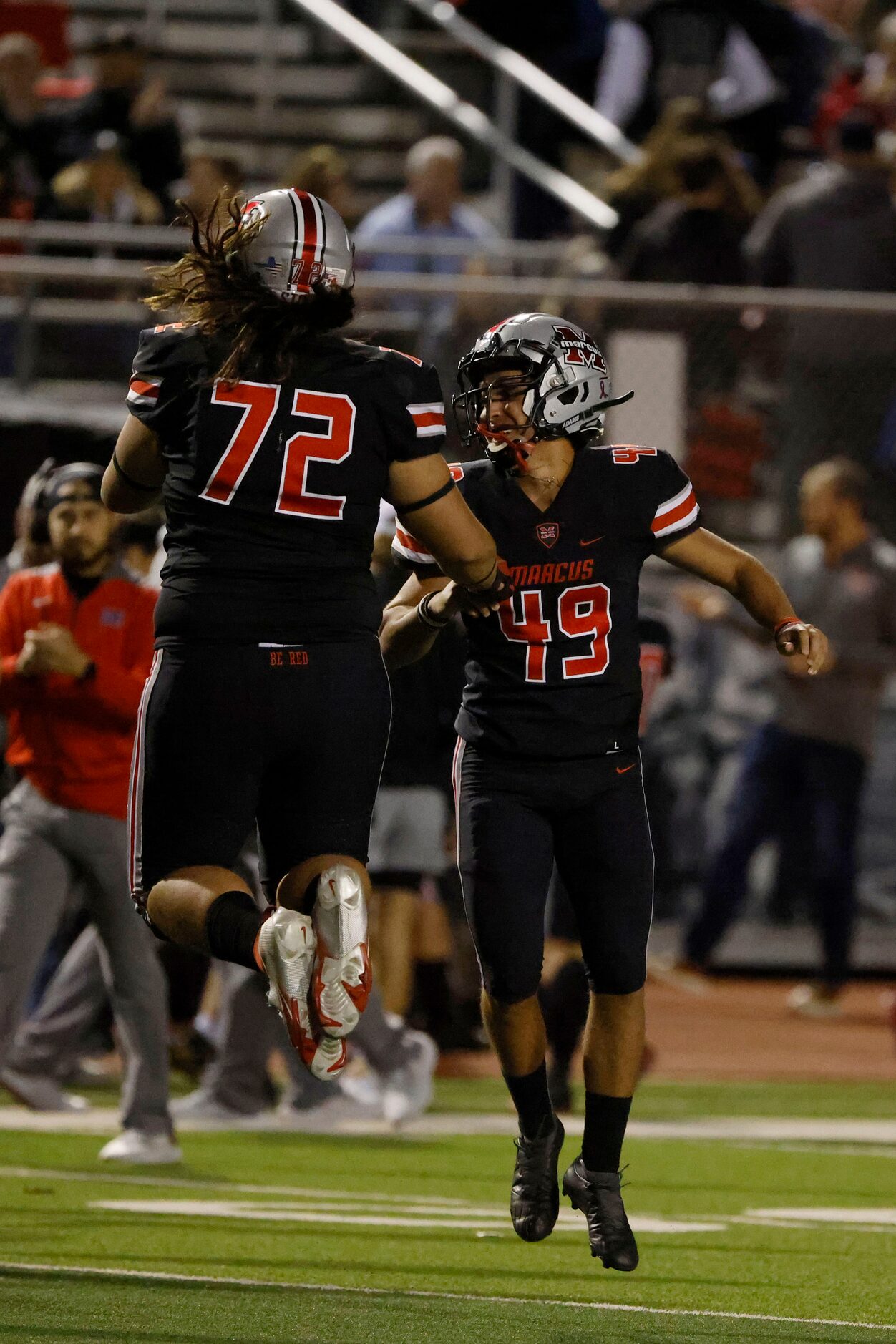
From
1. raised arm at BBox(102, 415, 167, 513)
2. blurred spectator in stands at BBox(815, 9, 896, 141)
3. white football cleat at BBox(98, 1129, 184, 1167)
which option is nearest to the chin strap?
raised arm at BBox(102, 415, 167, 513)

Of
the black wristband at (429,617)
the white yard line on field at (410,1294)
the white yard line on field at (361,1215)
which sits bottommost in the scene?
the white yard line on field at (361,1215)

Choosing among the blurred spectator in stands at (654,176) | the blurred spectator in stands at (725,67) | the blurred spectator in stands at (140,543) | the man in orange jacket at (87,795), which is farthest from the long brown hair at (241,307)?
the blurred spectator in stands at (725,67)

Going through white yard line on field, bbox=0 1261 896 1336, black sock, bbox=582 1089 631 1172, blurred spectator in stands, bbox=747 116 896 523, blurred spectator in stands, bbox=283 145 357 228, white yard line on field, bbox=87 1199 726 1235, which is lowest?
white yard line on field, bbox=87 1199 726 1235

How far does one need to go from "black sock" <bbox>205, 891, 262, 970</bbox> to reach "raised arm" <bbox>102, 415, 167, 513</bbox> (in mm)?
960

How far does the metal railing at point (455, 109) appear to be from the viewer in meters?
13.9

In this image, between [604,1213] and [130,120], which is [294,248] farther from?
[130,120]

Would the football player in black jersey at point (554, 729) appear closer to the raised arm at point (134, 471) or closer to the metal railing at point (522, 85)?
the raised arm at point (134, 471)

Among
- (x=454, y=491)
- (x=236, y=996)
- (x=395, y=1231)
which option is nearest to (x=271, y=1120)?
(x=236, y=996)

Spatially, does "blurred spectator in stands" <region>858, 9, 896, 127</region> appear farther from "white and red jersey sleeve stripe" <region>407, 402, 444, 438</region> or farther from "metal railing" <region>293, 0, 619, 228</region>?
"white and red jersey sleeve stripe" <region>407, 402, 444, 438</region>

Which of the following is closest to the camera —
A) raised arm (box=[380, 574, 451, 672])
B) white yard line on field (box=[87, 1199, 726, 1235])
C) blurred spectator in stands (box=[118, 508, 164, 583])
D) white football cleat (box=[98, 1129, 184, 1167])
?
raised arm (box=[380, 574, 451, 672])

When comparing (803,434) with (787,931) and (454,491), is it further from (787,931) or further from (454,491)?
(454,491)

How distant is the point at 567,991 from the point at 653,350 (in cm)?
373

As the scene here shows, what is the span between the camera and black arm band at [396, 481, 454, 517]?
501 cm

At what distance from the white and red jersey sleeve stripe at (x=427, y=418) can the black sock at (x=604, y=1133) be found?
166 centimetres
